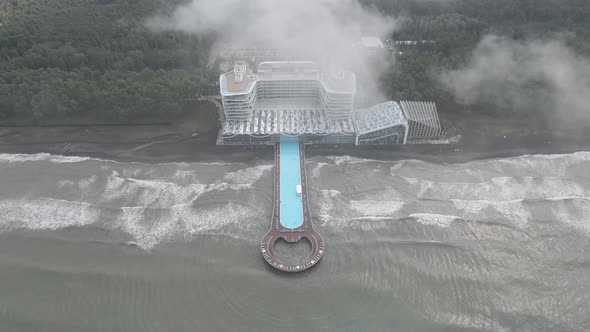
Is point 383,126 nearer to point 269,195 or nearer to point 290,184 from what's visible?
point 290,184

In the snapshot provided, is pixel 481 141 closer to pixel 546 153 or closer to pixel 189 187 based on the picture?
pixel 546 153

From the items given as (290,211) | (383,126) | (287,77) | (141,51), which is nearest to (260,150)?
(287,77)

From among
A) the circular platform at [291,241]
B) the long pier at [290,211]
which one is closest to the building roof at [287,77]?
the long pier at [290,211]

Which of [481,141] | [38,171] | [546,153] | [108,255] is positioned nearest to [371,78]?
[481,141]

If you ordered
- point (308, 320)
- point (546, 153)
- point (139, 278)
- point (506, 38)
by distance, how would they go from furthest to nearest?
point (506, 38) < point (546, 153) < point (139, 278) < point (308, 320)

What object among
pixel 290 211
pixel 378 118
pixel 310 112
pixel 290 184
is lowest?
pixel 290 211
